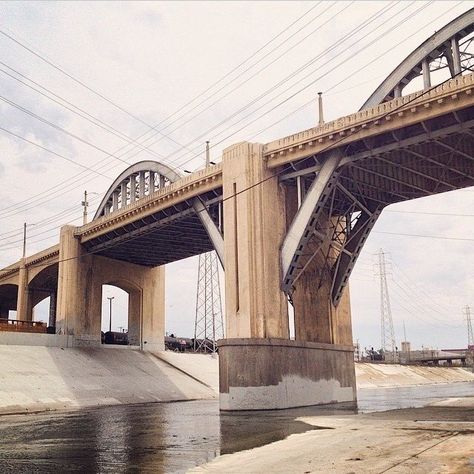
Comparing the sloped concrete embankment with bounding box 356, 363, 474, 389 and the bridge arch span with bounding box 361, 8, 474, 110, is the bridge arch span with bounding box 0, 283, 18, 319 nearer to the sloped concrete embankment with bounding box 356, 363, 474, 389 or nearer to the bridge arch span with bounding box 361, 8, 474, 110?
the sloped concrete embankment with bounding box 356, 363, 474, 389

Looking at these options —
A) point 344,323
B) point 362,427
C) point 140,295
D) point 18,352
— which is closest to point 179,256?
point 140,295

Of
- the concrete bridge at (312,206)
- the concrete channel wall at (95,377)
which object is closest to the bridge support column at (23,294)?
the concrete channel wall at (95,377)

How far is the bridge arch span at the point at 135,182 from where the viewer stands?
49219mm

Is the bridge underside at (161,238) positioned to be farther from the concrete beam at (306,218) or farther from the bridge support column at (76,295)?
the concrete beam at (306,218)

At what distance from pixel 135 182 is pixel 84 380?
20.3m

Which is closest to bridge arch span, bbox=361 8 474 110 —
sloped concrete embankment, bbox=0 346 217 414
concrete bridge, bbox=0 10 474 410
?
concrete bridge, bbox=0 10 474 410

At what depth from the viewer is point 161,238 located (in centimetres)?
5294

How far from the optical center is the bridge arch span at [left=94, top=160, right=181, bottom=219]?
49.2m

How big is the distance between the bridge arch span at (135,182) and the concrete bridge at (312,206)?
4209 mm

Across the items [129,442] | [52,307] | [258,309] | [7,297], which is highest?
[7,297]

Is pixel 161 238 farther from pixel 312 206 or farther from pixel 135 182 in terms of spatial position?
pixel 312 206

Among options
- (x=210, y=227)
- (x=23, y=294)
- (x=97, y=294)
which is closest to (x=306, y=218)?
(x=210, y=227)

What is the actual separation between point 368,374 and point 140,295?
1731 inches

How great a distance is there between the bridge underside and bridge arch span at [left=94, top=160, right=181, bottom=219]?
12.3 ft
